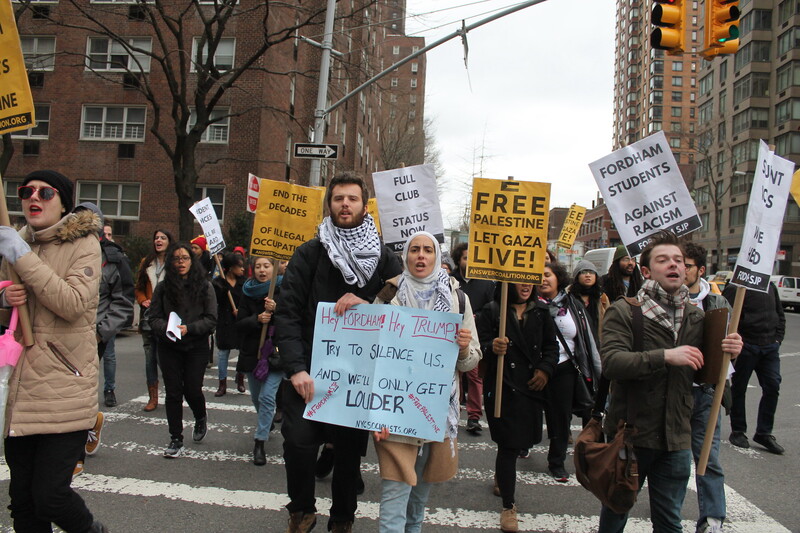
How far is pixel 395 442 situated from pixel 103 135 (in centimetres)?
2614

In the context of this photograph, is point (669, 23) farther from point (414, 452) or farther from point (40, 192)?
point (40, 192)

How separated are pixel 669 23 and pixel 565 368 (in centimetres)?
598

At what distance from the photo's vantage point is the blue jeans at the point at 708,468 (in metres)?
3.90

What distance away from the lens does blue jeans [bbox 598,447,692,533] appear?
10.2 feet

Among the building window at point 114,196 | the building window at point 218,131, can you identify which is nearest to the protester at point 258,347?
the building window at point 218,131

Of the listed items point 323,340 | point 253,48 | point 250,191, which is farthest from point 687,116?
point 323,340

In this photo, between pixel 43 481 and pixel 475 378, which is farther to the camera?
pixel 475 378

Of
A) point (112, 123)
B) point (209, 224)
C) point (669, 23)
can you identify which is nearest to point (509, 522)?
point (209, 224)

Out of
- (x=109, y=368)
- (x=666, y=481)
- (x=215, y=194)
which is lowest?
(x=109, y=368)

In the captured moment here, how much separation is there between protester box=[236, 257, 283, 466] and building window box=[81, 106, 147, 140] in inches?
858

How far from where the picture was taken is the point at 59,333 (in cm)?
297

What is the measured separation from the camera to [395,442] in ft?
10.6

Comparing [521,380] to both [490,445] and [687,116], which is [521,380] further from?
[687,116]

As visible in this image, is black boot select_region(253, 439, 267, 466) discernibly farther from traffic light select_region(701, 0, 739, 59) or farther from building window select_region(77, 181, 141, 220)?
building window select_region(77, 181, 141, 220)
